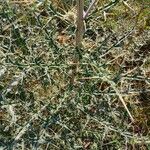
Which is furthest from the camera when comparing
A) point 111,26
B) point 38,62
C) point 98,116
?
point 111,26

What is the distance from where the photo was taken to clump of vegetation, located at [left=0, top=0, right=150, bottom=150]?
1961mm

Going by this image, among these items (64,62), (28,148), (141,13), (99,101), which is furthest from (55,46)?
(141,13)

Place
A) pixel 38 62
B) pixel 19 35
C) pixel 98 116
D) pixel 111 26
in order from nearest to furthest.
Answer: pixel 38 62 < pixel 19 35 < pixel 98 116 < pixel 111 26

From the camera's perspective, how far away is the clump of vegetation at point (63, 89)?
1.96 meters

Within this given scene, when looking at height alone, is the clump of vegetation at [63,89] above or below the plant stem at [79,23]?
below

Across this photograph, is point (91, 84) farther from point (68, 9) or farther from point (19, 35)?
point (68, 9)

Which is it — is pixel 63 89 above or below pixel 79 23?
below

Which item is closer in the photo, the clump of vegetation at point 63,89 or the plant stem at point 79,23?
the plant stem at point 79,23

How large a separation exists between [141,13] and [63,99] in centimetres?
142

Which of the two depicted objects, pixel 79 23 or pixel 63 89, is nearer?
pixel 79 23

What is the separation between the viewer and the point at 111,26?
304 cm

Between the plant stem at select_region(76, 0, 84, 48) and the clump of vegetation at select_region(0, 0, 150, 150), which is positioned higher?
the plant stem at select_region(76, 0, 84, 48)

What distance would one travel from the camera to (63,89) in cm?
235

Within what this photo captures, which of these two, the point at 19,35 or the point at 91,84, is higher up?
the point at 19,35
